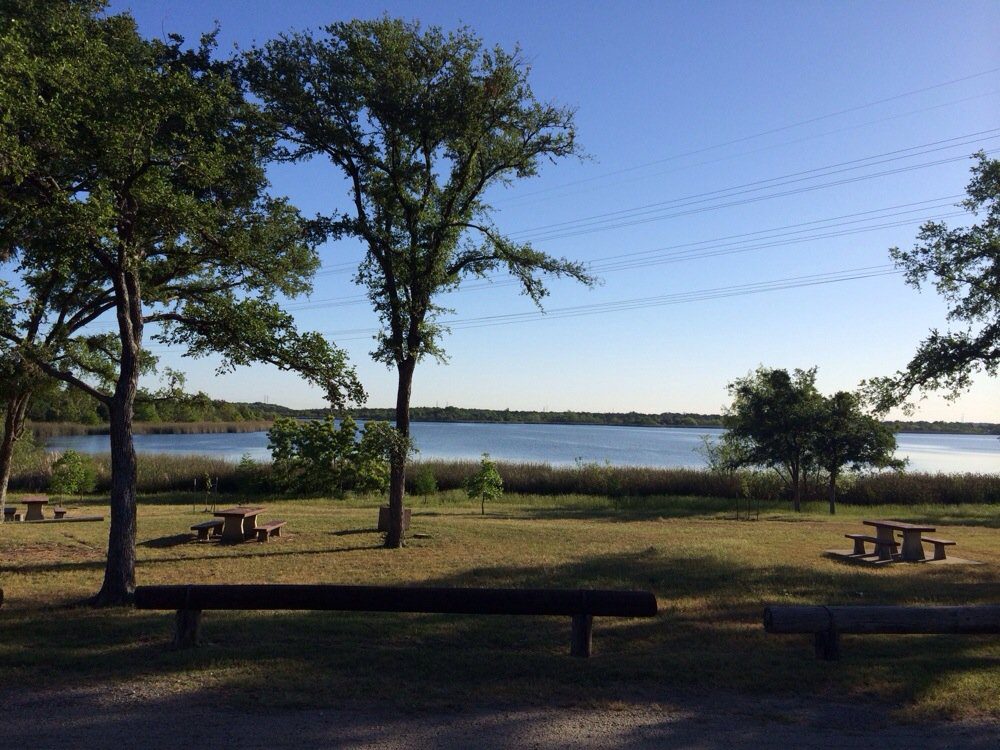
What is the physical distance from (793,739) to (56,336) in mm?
16709

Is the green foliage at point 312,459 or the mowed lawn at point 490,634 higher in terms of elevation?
the green foliage at point 312,459

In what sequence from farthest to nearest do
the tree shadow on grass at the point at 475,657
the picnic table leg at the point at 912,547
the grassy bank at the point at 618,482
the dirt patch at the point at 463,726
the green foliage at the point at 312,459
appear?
1. the grassy bank at the point at 618,482
2. the green foliage at the point at 312,459
3. the picnic table leg at the point at 912,547
4. the tree shadow on grass at the point at 475,657
5. the dirt patch at the point at 463,726

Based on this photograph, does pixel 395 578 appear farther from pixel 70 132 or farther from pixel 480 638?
pixel 70 132

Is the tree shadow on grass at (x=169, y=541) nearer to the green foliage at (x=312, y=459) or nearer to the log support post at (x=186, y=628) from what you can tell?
the log support post at (x=186, y=628)

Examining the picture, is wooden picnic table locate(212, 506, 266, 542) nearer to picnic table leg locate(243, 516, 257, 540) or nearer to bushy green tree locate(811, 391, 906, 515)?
picnic table leg locate(243, 516, 257, 540)

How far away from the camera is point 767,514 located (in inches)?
1103

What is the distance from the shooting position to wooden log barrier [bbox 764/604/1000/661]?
265 inches

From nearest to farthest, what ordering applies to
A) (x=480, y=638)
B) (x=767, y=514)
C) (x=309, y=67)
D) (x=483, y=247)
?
(x=480, y=638), (x=309, y=67), (x=483, y=247), (x=767, y=514)

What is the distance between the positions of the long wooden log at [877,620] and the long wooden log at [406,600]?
1192 millimetres

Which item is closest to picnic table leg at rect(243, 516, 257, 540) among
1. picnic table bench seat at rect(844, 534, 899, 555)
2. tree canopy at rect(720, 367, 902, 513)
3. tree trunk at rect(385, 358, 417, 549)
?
tree trunk at rect(385, 358, 417, 549)

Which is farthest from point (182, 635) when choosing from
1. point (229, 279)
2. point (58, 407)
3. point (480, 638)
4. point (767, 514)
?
point (767, 514)

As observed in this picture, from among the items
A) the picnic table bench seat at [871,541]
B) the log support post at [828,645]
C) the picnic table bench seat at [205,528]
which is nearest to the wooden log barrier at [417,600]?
the log support post at [828,645]

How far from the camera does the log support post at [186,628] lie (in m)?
7.00

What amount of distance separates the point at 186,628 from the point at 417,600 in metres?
2.19
